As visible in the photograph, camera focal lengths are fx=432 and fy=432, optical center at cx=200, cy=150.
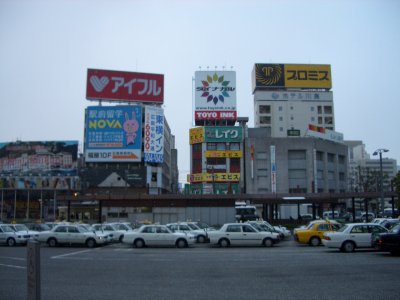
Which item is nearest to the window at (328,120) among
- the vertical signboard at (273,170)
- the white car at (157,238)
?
the vertical signboard at (273,170)

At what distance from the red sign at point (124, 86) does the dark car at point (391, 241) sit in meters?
62.7

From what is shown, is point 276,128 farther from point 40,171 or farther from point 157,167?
point 40,171

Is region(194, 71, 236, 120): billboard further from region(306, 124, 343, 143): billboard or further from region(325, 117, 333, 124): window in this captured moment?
region(325, 117, 333, 124): window

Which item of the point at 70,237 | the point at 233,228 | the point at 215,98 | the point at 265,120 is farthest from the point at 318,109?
the point at 70,237

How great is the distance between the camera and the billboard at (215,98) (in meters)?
88.8

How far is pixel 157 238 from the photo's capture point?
85.4ft

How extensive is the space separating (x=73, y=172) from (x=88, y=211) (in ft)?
24.2

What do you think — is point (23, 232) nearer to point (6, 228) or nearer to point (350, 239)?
point (6, 228)

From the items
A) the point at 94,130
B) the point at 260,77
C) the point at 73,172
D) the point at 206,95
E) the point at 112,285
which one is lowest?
the point at 112,285

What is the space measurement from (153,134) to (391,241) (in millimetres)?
61743

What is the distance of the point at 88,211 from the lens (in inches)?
2990

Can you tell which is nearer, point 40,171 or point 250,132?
point 40,171

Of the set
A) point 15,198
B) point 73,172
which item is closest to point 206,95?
point 73,172

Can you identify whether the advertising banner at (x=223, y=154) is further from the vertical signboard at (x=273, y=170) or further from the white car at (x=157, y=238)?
the white car at (x=157, y=238)
